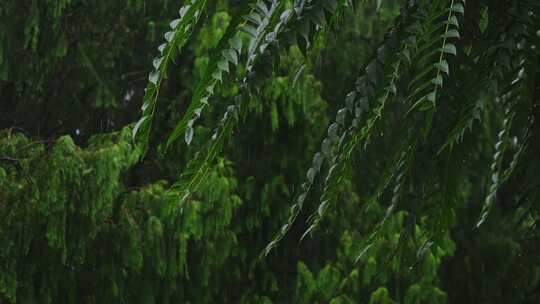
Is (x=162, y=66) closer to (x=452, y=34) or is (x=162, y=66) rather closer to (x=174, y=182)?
(x=452, y=34)

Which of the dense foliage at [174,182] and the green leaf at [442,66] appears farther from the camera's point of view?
the dense foliage at [174,182]

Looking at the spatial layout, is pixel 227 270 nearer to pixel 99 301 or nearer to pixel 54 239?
pixel 99 301

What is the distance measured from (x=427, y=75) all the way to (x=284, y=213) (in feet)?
16.5

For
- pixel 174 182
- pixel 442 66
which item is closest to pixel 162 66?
pixel 442 66

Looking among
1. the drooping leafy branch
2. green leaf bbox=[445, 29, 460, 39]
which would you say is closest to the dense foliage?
green leaf bbox=[445, 29, 460, 39]

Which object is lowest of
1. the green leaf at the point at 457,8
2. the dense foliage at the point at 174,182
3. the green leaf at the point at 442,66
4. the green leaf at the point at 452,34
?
the green leaf at the point at 442,66

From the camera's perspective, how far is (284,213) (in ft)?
22.3

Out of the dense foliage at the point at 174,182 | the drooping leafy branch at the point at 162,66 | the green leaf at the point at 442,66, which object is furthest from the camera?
the dense foliage at the point at 174,182

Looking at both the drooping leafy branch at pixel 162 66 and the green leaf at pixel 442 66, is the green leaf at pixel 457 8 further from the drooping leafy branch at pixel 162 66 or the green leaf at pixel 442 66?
the drooping leafy branch at pixel 162 66

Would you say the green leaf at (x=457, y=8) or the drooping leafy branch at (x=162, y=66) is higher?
the green leaf at (x=457, y=8)

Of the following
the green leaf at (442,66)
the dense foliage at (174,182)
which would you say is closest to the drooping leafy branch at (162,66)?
the green leaf at (442,66)

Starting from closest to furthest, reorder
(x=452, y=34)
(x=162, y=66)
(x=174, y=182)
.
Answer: (x=162, y=66) → (x=452, y=34) → (x=174, y=182)

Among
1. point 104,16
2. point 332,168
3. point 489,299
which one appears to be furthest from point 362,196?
point 332,168

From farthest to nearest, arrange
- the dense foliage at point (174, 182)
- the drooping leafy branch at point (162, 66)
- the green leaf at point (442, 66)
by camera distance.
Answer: the dense foliage at point (174, 182)
the green leaf at point (442, 66)
the drooping leafy branch at point (162, 66)
